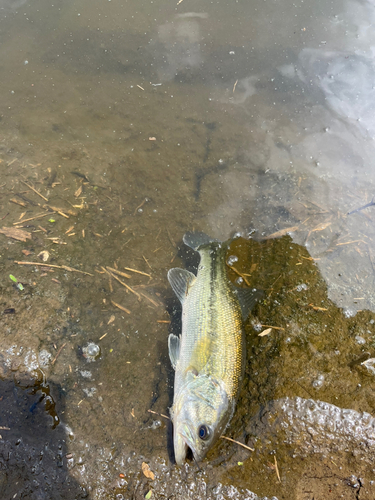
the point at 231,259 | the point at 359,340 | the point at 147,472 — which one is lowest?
the point at 147,472

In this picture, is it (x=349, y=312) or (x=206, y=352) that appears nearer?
(x=206, y=352)

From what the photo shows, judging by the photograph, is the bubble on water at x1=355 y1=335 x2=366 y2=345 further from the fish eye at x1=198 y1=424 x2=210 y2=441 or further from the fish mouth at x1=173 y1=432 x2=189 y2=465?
the fish mouth at x1=173 y1=432 x2=189 y2=465

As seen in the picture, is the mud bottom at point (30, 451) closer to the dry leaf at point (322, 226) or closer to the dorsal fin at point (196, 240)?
the dorsal fin at point (196, 240)

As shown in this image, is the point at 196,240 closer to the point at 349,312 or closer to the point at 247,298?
the point at 247,298

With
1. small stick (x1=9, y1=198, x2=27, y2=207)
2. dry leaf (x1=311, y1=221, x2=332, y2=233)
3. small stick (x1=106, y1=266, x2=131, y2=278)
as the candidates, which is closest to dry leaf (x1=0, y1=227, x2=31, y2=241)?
small stick (x1=9, y1=198, x2=27, y2=207)

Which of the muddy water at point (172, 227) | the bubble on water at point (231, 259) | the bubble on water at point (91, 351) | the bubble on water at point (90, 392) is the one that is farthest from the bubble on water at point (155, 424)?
the bubble on water at point (231, 259)

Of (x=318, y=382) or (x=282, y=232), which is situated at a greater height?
(x=282, y=232)

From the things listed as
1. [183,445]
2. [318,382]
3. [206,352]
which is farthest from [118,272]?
[318,382]
